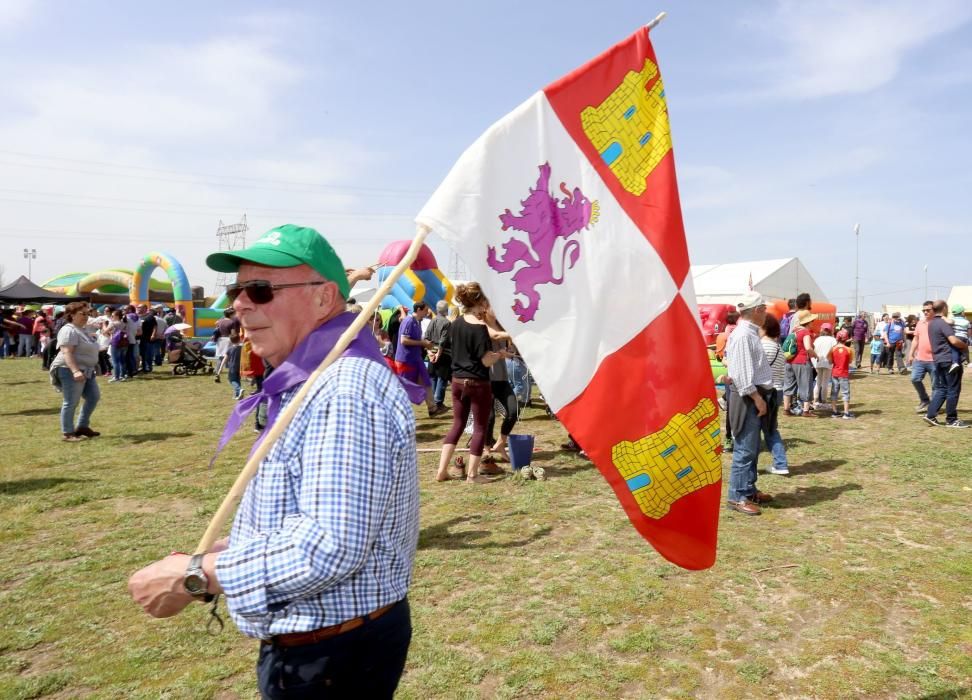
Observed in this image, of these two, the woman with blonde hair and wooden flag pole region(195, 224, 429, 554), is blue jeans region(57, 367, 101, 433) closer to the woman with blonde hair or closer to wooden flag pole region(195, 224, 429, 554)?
the woman with blonde hair

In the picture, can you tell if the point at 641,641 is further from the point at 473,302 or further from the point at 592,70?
the point at 473,302


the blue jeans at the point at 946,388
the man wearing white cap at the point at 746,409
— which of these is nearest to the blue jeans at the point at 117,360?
the man wearing white cap at the point at 746,409

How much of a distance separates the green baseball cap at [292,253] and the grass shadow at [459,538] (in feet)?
12.3

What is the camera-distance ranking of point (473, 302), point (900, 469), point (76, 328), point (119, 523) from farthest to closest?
point (76, 328)
point (900, 469)
point (473, 302)
point (119, 523)

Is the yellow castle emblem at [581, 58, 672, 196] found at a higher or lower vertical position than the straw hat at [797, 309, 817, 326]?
higher

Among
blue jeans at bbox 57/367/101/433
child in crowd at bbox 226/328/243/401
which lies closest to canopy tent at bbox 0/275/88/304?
child in crowd at bbox 226/328/243/401

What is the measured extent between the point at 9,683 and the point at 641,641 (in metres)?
3.42

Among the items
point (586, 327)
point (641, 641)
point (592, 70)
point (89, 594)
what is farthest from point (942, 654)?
point (89, 594)

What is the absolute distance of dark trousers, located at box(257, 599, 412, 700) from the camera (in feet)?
5.16

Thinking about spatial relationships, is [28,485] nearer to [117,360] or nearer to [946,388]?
[117,360]

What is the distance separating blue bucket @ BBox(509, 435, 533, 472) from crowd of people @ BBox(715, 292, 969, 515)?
219 cm

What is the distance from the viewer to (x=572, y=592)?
4363 mm

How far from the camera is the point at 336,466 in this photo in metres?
1.40

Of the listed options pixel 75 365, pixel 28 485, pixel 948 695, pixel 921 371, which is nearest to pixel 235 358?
pixel 75 365
